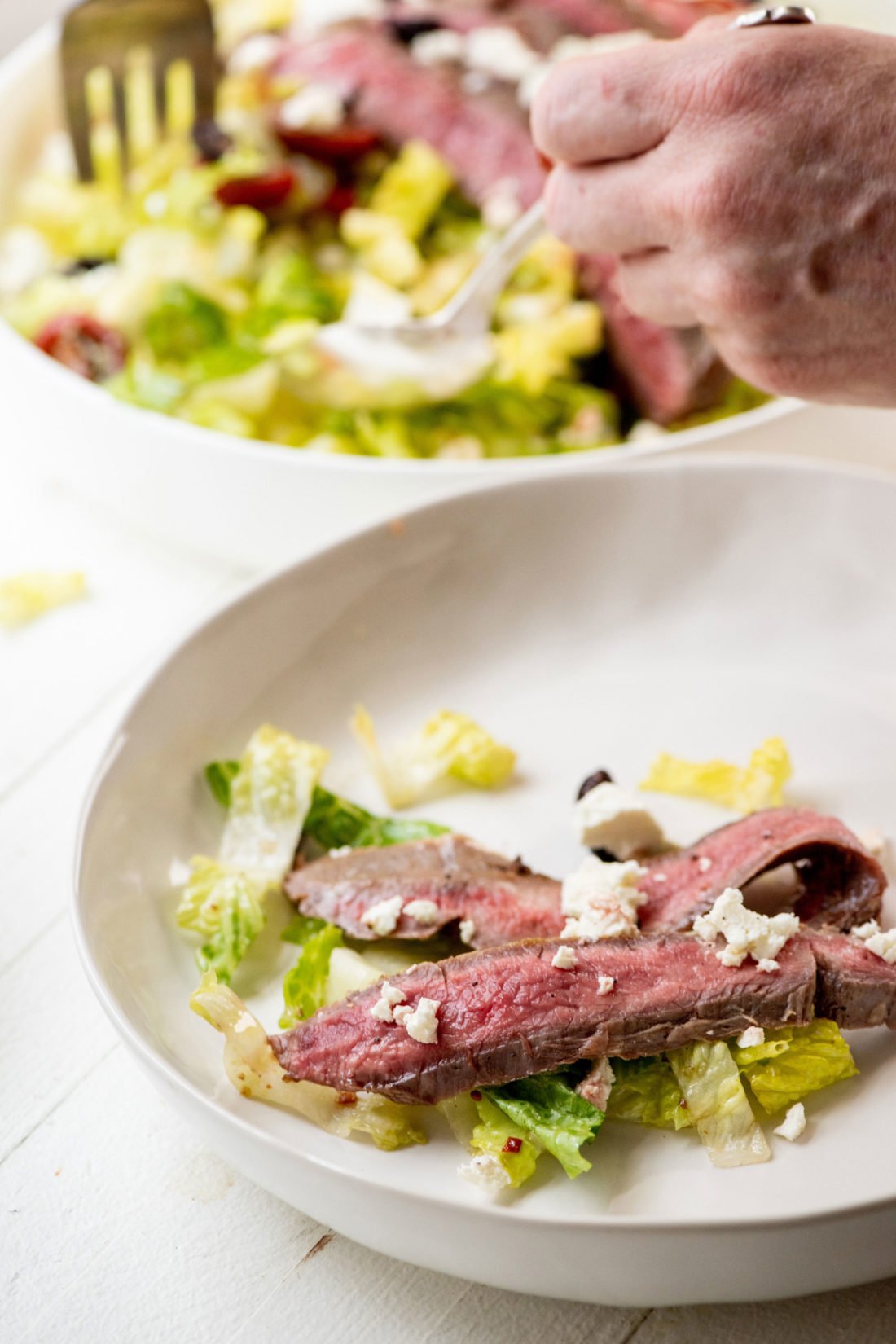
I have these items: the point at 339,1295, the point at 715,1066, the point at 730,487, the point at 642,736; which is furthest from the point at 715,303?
the point at 339,1295

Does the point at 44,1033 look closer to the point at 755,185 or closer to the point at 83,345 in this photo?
the point at 755,185

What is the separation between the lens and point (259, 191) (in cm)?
326

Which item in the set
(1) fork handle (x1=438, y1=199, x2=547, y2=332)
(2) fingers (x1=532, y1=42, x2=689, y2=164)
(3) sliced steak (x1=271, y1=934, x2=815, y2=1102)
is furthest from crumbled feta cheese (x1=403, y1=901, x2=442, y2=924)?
(1) fork handle (x1=438, y1=199, x2=547, y2=332)

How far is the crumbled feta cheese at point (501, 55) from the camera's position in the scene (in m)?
3.46

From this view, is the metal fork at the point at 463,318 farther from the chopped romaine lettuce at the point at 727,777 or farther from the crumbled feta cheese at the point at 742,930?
the crumbled feta cheese at the point at 742,930

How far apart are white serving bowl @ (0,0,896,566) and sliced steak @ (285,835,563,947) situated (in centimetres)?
67

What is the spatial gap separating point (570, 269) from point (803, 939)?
1984 mm

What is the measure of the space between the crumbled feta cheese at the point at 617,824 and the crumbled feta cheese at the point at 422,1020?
43 cm

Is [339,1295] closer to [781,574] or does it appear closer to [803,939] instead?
[803,939]

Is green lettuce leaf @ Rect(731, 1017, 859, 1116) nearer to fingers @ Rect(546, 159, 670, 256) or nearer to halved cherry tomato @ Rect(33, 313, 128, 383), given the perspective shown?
fingers @ Rect(546, 159, 670, 256)

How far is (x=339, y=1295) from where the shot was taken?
1493 mm

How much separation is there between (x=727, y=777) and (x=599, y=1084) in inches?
24.6

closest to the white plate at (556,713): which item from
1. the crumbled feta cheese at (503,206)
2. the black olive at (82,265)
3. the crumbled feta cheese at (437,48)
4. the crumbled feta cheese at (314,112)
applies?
the crumbled feta cheese at (503,206)

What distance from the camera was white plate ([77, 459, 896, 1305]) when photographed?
4.44ft
